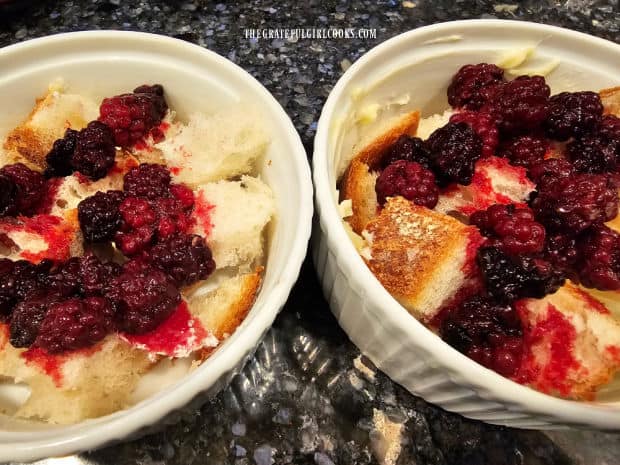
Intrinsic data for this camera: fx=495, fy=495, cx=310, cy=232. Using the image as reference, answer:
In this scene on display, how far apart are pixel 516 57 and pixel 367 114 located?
0.38m

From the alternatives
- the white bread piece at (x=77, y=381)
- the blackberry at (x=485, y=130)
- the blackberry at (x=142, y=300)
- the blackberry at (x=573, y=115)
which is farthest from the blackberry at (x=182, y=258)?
the blackberry at (x=573, y=115)

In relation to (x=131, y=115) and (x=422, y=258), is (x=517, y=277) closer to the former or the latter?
(x=422, y=258)

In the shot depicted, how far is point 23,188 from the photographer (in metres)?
0.95

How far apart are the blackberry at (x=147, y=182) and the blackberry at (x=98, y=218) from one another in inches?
2.2

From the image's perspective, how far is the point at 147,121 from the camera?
1.03 meters

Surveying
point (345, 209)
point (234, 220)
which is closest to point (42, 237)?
point (234, 220)

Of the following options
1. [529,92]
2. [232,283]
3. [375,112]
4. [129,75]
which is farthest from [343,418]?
[129,75]

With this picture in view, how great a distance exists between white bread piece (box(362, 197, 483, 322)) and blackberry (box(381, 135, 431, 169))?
18cm

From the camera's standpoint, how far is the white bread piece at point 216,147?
97cm

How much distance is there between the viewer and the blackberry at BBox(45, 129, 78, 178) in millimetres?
1002

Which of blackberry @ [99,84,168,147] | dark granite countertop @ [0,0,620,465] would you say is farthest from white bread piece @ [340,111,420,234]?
blackberry @ [99,84,168,147]

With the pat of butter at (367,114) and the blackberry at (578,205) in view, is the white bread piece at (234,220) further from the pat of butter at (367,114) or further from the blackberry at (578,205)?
the blackberry at (578,205)

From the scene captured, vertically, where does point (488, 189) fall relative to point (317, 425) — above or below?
above

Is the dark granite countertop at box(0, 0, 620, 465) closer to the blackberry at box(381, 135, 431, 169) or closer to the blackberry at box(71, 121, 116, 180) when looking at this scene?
the blackberry at box(381, 135, 431, 169)
